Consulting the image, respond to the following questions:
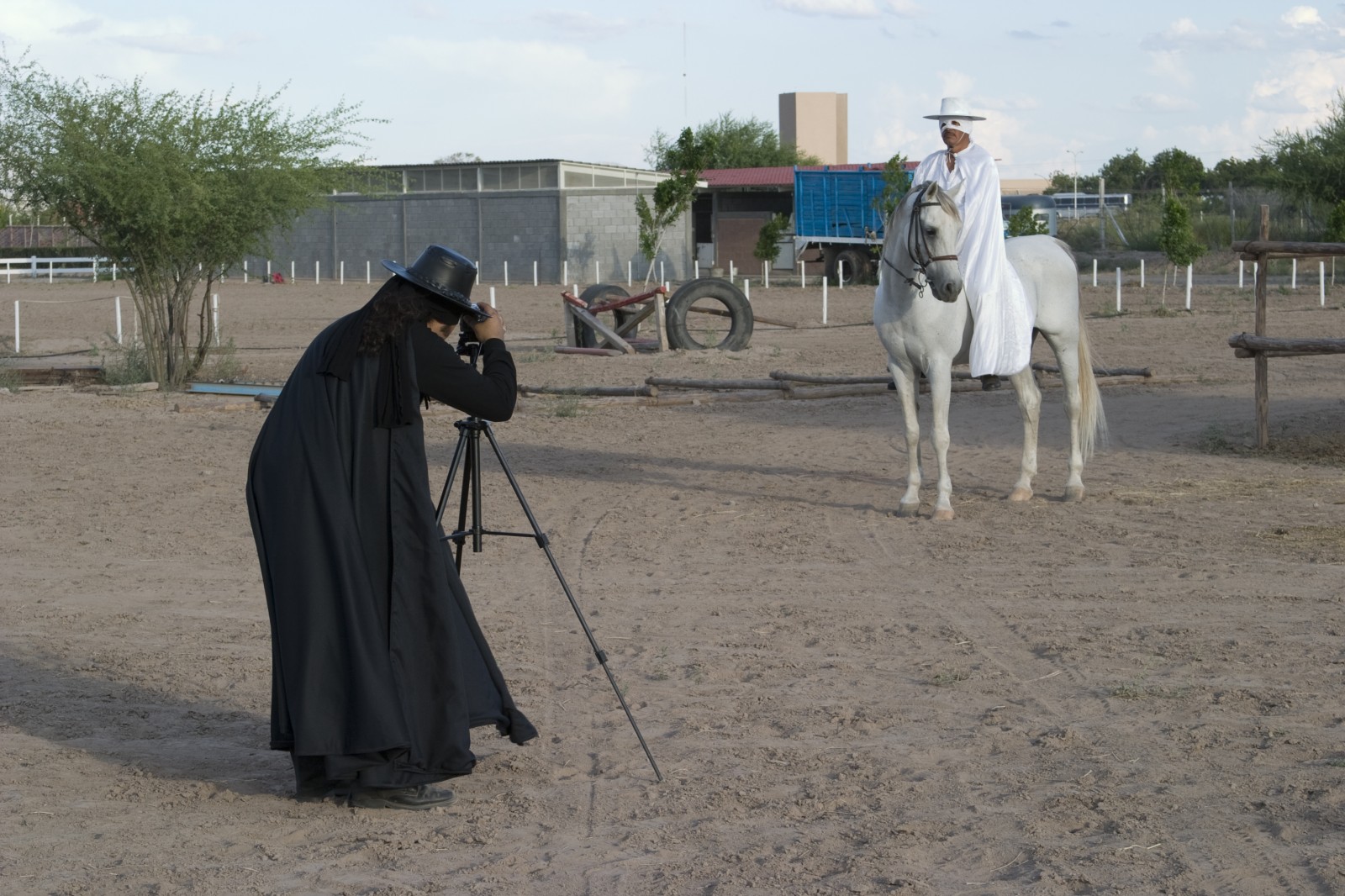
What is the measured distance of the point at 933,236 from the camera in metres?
8.55

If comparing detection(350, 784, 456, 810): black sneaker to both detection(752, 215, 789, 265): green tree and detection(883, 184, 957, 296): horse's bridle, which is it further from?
detection(752, 215, 789, 265): green tree

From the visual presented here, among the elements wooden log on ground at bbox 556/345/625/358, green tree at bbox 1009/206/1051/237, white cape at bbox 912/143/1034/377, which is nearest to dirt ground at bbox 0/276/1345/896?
white cape at bbox 912/143/1034/377

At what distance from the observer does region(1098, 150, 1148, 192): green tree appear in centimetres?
8231

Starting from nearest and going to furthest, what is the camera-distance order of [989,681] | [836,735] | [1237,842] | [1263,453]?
[1237,842], [836,735], [989,681], [1263,453]

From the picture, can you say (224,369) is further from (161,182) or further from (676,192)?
(676,192)

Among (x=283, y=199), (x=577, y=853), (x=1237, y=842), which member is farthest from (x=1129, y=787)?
(x=283, y=199)

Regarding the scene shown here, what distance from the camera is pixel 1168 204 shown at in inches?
1206

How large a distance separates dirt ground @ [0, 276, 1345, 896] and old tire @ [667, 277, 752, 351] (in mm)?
7526

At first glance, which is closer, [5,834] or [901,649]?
[5,834]

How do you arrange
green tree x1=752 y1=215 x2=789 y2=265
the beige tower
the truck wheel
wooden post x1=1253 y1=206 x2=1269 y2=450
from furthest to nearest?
the beige tower < green tree x1=752 y1=215 x2=789 y2=265 < the truck wheel < wooden post x1=1253 y1=206 x2=1269 y2=450

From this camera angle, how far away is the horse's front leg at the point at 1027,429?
9734mm

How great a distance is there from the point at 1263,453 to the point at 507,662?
299 inches

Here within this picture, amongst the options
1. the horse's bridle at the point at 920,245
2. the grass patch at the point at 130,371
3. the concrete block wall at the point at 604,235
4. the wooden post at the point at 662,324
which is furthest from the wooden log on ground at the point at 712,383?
the concrete block wall at the point at 604,235

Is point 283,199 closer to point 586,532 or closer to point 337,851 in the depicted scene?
point 586,532
